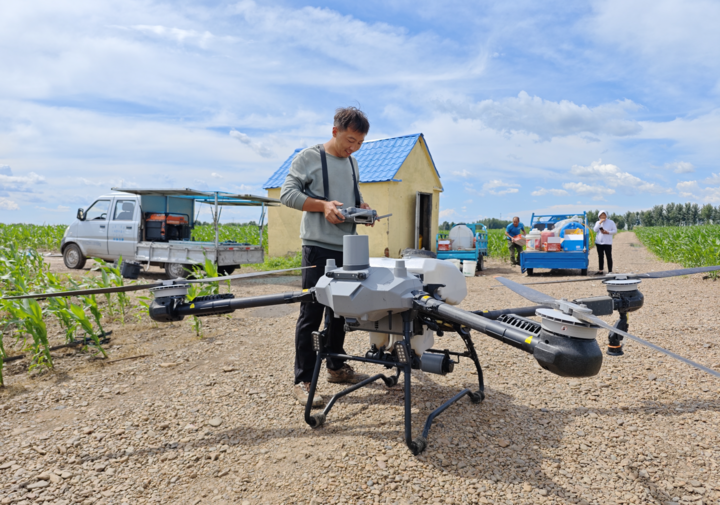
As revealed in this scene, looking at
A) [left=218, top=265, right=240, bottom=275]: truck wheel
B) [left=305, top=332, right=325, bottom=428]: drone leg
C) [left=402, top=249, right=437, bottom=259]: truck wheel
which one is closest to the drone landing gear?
[left=305, top=332, right=325, bottom=428]: drone leg

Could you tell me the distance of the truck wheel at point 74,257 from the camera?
38.9 feet

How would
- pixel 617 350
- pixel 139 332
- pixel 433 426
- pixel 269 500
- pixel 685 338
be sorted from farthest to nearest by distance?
pixel 139 332 < pixel 685 338 < pixel 433 426 < pixel 617 350 < pixel 269 500

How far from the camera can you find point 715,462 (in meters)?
2.45

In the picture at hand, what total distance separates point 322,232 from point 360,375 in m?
1.39

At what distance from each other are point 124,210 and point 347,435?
1071 cm

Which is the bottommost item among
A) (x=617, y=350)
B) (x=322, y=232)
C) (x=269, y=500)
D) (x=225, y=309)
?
(x=269, y=500)

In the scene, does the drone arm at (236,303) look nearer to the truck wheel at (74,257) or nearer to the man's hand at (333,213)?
the man's hand at (333,213)

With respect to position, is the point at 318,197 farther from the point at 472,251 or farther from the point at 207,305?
the point at 472,251

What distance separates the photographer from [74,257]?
11977 mm

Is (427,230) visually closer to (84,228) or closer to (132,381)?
(84,228)

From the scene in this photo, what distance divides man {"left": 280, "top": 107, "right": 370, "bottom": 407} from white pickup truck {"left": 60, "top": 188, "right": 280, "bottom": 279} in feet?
22.4

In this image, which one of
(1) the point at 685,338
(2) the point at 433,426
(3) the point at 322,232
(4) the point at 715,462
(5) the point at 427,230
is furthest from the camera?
(5) the point at 427,230

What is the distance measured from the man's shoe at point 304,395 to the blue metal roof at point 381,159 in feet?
31.5

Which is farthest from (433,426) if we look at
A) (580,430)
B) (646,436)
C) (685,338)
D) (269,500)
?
(685,338)
